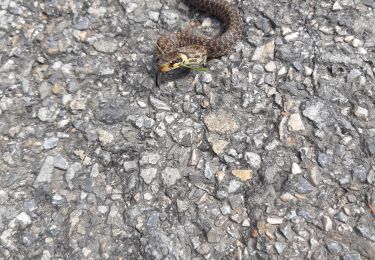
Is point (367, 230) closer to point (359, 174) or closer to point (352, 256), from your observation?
point (352, 256)

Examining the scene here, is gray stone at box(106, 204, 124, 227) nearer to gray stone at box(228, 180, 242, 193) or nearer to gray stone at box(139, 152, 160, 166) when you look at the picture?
gray stone at box(139, 152, 160, 166)

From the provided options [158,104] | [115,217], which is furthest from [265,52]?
[115,217]

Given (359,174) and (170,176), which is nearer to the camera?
(359,174)

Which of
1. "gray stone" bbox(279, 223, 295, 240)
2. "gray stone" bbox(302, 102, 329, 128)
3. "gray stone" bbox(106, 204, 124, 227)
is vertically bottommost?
"gray stone" bbox(106, 204, 124, 227)

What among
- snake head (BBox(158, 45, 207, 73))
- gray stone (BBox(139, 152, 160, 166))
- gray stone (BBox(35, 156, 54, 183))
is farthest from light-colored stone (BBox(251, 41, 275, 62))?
gray stone (BBox(35, 156, 54, 183))

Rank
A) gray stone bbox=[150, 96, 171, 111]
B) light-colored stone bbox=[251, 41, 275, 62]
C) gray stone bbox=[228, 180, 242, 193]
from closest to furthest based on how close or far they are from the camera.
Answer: gray stone bbox=[228, 180, 242, 193]
gray stone bbox=[150, 96, 171, 111]
light-colored stone bbox=[251, 41, 275, 62]

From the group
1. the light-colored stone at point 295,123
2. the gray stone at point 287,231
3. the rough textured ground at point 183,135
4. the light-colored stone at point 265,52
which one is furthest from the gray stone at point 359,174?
the light-colored stone at point 265,52

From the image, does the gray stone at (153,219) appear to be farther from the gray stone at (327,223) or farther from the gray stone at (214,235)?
the gray stone at (327,223)
